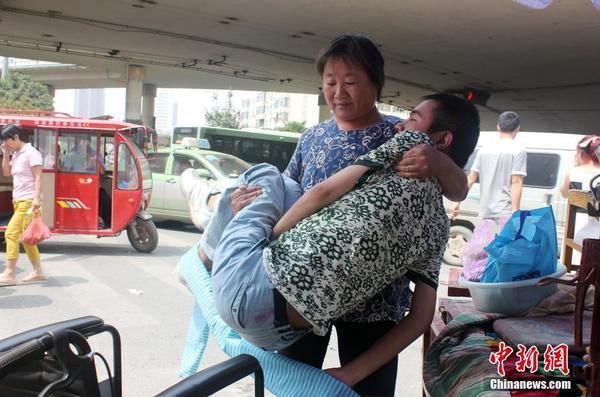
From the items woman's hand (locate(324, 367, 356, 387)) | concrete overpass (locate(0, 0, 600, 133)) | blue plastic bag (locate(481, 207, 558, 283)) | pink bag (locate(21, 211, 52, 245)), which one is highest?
concrete overpass (locate(0, 0, 600, 133))

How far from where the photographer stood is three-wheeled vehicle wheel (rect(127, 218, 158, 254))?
27.8ft

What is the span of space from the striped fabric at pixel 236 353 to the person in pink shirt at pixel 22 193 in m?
4.99

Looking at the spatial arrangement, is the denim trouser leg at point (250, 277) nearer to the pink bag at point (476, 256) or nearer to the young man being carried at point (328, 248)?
the young man being carried at point (328, 248)

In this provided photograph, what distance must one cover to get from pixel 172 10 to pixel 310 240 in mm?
9646

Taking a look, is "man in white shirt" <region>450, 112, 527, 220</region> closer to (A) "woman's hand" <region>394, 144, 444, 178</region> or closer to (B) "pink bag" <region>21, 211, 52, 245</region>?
(A) "woman's hand" <region>394, 144, 444, 178</region>

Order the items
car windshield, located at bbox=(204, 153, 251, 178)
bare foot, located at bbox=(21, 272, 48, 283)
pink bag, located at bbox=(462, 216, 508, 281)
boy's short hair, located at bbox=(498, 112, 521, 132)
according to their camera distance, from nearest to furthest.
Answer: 1. pink bag, located at bbox=(462, 216, 508, 281)
2. boy's short hair, located at bbox=(498, 112, 521, 132)
3. bare foot, located at bbox=(21, 272, 48, 283)
4. car windshield, located at bbox=(204, 153, 251, 178)

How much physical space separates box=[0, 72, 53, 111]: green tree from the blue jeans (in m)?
37.8

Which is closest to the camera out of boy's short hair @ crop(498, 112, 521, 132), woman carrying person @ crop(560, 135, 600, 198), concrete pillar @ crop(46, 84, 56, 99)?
woman carrying person @ crop(560, 135, 600, 198)

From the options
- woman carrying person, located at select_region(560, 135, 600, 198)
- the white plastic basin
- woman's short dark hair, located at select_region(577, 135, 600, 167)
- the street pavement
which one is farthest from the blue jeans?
woman carrying person, located at select_region(560, 135, 600, 198)

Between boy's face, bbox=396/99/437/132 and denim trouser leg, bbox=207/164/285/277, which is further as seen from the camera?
boy's face, bbox=396/99/437/132

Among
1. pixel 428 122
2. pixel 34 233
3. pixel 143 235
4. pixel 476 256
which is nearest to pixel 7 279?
pixel 34 233

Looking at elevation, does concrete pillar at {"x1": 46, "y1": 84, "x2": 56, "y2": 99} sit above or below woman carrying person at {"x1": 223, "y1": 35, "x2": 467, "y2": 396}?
above

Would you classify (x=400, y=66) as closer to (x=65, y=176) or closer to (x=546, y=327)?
(x=65, y=176)

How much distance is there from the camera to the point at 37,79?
32.5m
